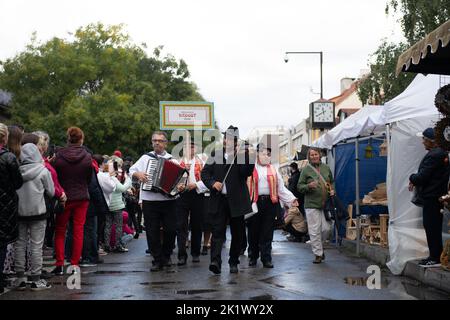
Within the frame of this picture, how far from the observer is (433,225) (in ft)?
32.4

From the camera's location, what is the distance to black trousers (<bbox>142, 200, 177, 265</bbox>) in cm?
1066

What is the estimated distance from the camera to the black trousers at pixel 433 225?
988 centimetres

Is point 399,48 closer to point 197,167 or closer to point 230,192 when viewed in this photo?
point 197,167

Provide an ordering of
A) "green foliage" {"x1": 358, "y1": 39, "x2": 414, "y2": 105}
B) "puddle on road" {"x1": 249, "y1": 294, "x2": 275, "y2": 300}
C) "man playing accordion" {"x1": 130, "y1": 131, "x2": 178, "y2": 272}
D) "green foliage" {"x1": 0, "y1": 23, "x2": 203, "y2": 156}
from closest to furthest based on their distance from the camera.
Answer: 1. "puddle on road" {"x1": 249, "y1": 294, "x2": 275, "y2": 300}
2. "man playing accordion" {"x1": 130, "y1": 131, "x2": 178, "y2": 272}
3. "green foliage" {"x1": 358, "y1": 39, "x2": 414, "y2": 105}
4. "green foliage" {"x1": 0, "y1": 23, "x2": 203, "y2": 156}

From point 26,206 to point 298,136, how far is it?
77.1 meters

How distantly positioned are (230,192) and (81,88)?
3593 cm

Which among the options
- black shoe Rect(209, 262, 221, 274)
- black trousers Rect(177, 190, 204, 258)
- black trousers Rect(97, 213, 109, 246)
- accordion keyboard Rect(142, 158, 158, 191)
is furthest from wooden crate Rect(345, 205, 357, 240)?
accordion keyboard Rect(142, 158, 158, 191)

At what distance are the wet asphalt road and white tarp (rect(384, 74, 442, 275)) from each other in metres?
0.73

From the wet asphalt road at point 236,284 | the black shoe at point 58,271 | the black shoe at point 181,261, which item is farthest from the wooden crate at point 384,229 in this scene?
the black shoe at point 58,271

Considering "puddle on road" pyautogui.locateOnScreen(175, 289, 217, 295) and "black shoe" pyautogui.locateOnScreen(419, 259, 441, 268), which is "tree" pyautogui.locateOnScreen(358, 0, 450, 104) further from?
"puddle on road" pyautogui.locateOnScreen(175, 289, 217, 295)

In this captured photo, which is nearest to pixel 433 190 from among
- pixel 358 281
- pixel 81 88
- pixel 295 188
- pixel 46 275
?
pixel 358 281

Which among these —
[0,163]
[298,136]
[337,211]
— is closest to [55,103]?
[337,211]

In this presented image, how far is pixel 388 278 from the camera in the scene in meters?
10.2
